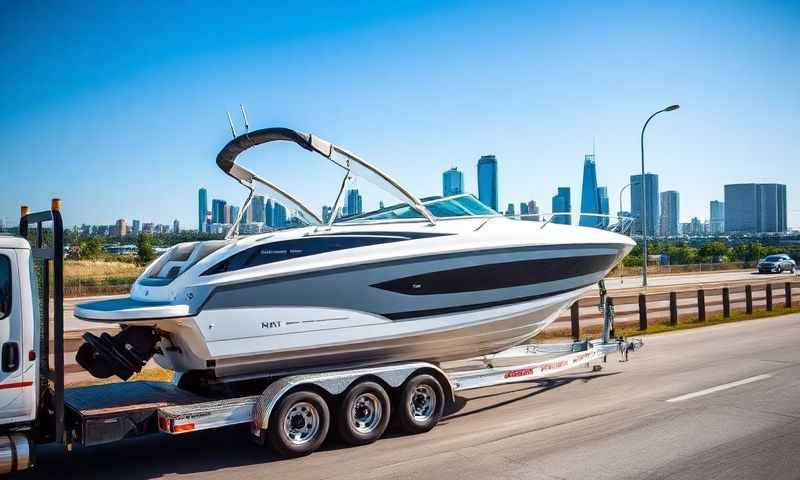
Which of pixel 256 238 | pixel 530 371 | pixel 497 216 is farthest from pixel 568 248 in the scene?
pixel 256 238

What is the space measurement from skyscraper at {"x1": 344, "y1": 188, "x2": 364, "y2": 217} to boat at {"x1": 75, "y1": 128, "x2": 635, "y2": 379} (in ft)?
0.44

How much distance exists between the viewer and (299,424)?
24.9ft

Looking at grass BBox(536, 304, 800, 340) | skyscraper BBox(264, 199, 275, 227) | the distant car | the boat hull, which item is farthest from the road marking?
the distant car

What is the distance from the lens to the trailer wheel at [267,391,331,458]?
730 cm

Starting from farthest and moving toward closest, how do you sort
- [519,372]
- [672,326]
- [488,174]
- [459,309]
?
[488,174] < [672,326] < [519,372] < [459,309]

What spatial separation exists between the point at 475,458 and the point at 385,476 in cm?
111

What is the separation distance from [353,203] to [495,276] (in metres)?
2.31

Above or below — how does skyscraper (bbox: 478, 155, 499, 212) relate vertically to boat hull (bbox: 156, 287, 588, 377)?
above

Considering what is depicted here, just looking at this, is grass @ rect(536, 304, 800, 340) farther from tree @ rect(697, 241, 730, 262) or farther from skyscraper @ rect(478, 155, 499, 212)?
tree @ rect(697, 241, 730, 262)

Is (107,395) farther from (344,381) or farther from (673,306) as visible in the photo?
(673,306)

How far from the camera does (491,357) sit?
10.6 m

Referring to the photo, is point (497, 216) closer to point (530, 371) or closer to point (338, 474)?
point (530, 371)

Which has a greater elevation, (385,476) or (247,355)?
(247,355)

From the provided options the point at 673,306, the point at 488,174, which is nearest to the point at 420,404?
the point at 673,306
